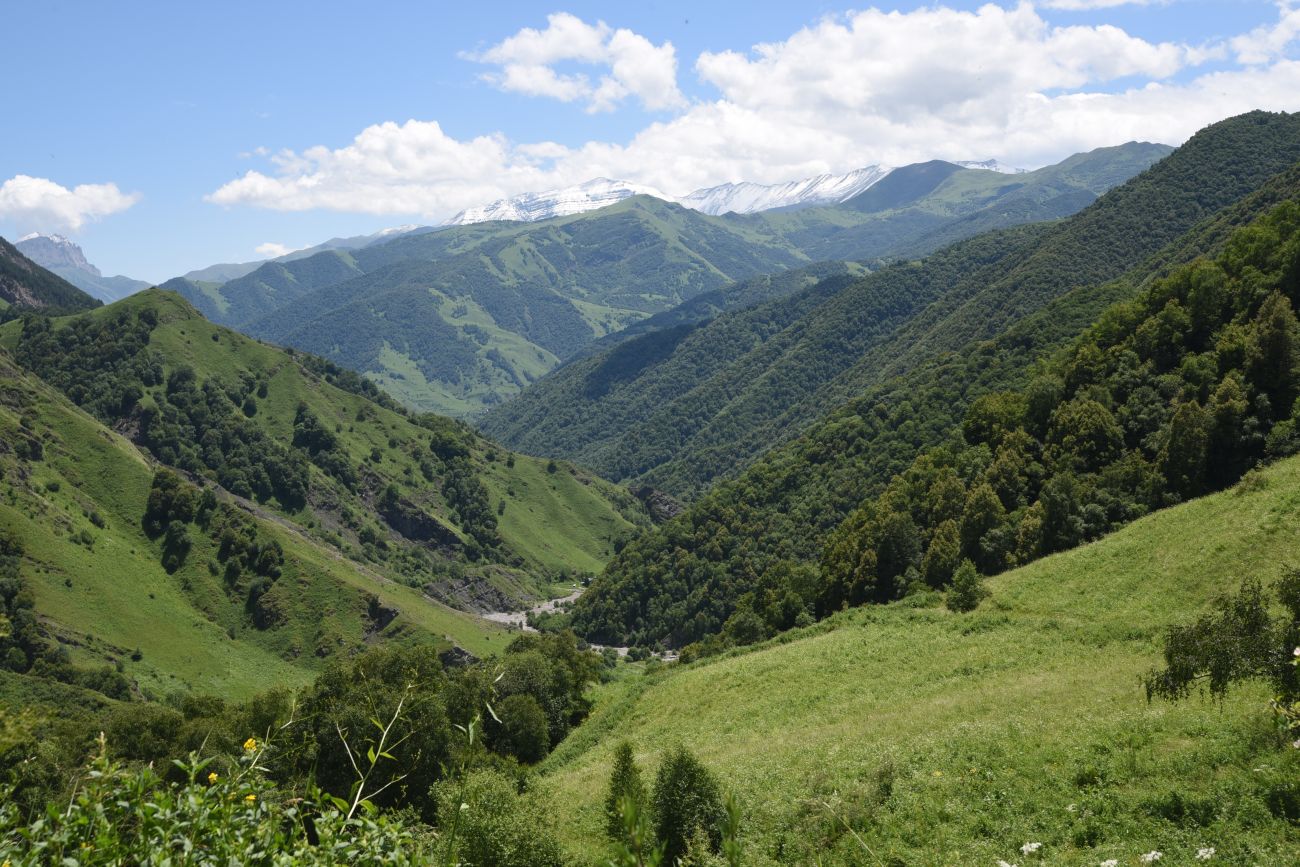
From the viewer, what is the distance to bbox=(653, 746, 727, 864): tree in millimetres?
28047

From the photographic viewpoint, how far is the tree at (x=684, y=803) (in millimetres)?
28047

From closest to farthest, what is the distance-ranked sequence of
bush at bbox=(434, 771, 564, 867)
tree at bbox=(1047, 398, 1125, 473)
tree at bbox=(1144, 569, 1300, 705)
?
1. tree at bbox=(1144, 569, 1300, 705)
2. bush at bbox=(434, 771, 564, 867)
3. tree at bbox=(1047, 398, 1125, 473)

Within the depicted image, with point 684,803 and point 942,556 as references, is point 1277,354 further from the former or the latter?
point 684,803

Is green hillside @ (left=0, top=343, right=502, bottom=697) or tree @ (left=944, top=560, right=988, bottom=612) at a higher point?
tree @ (left=944, top=560, right=988, bottom=612)

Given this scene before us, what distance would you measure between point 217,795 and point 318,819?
1760 mm

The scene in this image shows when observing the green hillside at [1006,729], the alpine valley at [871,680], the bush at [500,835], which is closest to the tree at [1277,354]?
the alpine valley at [871,680]

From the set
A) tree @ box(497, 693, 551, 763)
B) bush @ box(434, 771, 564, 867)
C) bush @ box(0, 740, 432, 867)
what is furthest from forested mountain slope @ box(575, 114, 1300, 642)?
bush @ box(0, 740, 432, 867)

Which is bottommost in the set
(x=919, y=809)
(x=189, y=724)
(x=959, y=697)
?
(x=189, y=724)

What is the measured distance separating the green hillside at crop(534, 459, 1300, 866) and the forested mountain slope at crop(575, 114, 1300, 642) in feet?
284

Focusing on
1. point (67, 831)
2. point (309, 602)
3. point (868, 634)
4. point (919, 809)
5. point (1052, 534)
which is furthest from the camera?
point (309, 602)

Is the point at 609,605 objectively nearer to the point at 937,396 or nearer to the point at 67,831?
the point at 937,396

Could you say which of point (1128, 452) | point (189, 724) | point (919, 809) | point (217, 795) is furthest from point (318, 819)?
point (1128, 452)

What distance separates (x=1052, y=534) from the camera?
6569 centimetres

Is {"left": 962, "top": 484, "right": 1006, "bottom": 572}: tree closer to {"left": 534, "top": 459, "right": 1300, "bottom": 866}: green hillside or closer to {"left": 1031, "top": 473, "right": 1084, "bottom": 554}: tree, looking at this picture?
{"left": 1031, "top": 473, "right": 1084, "bottom": 554}: tree
